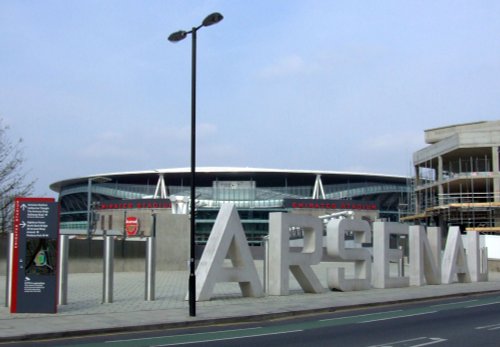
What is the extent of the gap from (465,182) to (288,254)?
Answer: 2048 inches

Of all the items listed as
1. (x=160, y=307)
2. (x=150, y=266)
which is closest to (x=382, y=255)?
(x=150, y=266)

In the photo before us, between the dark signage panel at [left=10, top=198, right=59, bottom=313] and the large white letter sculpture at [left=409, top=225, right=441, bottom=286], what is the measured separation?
17.3 m

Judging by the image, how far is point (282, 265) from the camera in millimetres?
22422

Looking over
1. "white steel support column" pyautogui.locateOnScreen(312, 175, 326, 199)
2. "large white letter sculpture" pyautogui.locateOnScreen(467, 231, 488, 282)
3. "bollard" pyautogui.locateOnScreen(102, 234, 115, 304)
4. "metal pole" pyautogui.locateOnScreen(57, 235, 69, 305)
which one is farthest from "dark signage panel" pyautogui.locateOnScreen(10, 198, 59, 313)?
"white steel support column" pyautogui.locateOnScreen(312, 175, 326, 199)

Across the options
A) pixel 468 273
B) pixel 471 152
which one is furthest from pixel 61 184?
pixel 468 273

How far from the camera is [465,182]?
6950 cm

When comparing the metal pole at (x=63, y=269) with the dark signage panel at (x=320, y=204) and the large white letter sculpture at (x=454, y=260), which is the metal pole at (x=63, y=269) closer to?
the large white letter sculpture at (x=454, y=260)

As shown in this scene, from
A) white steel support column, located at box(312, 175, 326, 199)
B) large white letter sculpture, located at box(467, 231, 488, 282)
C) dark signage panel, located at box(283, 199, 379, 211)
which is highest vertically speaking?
white steel support column, located at box(312, 175, 326, 199)

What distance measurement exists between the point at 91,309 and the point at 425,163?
69.3 meters

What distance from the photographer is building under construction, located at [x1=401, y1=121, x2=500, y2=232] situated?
66188mm

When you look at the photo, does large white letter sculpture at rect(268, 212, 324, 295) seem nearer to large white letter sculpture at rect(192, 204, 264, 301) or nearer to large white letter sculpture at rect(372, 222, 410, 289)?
large white letter sculpture at rect(192, 204, 264, 301)

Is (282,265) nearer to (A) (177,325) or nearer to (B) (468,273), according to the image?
(A) (177,325)

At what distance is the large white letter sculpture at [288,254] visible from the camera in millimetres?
22516

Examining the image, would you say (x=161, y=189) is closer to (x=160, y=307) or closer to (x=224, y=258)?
(x=224, y=258)
